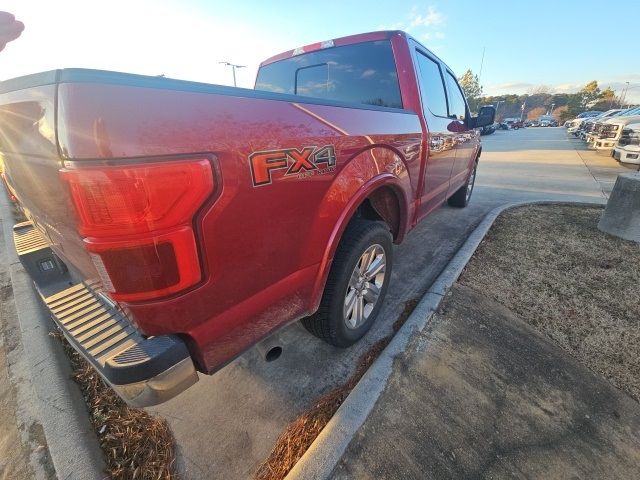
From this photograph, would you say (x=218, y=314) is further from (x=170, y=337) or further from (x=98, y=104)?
(x=98, y=104)

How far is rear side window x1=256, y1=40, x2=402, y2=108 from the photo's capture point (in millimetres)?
2512

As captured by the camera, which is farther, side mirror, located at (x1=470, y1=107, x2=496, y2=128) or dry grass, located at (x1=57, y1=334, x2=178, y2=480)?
side mirror, located at (x1=470, y1=107, x2=496, y2=128)

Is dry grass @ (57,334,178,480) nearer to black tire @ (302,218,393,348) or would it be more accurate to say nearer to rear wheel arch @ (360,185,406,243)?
black tire @ (302,218,393,348)

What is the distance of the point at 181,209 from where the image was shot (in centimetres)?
97

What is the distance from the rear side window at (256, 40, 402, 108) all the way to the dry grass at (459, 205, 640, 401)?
1841mm

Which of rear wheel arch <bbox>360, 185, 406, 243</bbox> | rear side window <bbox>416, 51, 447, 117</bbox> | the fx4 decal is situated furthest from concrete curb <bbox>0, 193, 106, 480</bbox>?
rear side window <bbox>416, 51, 447, 117</bbox>

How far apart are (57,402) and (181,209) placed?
1635 millimetres

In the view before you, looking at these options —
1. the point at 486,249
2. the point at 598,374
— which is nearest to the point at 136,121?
the point at 598,374

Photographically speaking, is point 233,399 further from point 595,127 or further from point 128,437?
point 595,127

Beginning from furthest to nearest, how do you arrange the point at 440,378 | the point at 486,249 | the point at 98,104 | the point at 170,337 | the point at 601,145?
the point at 601,145 → the point at 486,249 → the point at 440,378 → the point at 170,337 → the point at 98,104

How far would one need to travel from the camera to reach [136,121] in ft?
2.91

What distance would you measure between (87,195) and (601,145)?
15383 mm

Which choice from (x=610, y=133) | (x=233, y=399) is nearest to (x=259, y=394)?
(x=233, y=399)

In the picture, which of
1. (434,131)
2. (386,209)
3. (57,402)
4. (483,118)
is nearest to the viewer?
(57,402)
